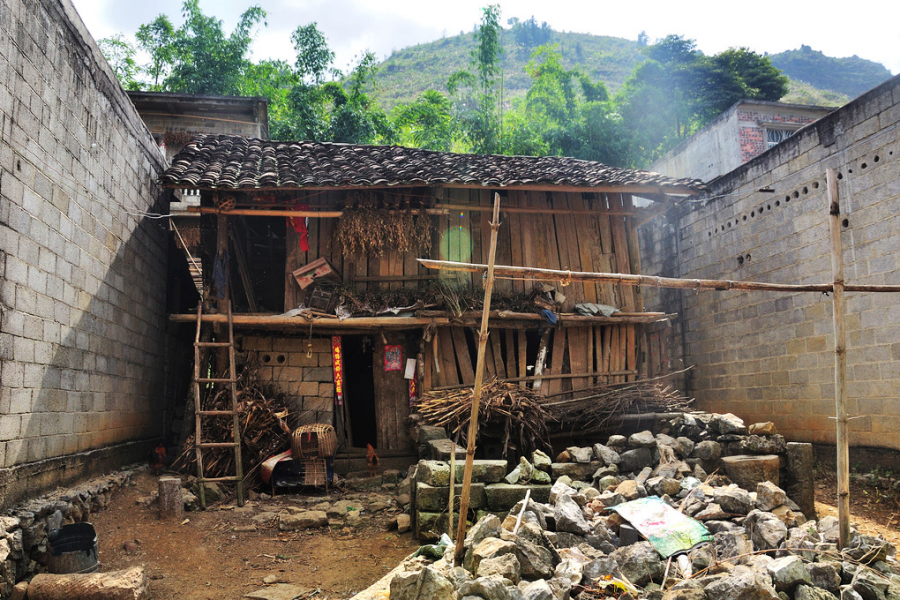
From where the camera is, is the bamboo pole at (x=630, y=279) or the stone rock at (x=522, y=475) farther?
the stone rock at (x=522, y=475)

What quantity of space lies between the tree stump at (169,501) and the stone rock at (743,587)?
247 inches

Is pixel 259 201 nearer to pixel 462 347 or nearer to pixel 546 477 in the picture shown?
pixel 462 347

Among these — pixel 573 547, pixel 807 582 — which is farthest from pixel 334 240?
pixel 807 582

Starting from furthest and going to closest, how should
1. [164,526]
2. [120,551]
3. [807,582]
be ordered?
[164,526] → [120,551] → [807,582]

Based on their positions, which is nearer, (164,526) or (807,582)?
(807,582)

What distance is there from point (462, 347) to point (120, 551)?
567cm

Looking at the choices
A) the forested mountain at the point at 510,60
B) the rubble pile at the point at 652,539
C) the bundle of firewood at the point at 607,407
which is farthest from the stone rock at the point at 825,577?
the forested mountain at the point at 510,60

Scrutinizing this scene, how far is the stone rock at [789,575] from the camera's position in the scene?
4371mm

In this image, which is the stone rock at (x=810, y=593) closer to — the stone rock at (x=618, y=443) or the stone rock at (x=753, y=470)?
the stone rock at (x=753, y=470)

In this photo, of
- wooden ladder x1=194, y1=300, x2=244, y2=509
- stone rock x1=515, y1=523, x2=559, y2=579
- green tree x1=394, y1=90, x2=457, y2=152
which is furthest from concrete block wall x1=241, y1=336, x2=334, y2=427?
green tree x1=394, y1=90, x2=457, y2=152

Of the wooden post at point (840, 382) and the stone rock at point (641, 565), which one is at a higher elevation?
the wooden post at point (840, 382)

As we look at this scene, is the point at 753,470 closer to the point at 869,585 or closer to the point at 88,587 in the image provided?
the point at 869,585

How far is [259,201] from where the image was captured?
10.0 m

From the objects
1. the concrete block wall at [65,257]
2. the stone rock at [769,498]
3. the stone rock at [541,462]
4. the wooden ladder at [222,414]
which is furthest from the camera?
the wooden ladder at [222,414]
